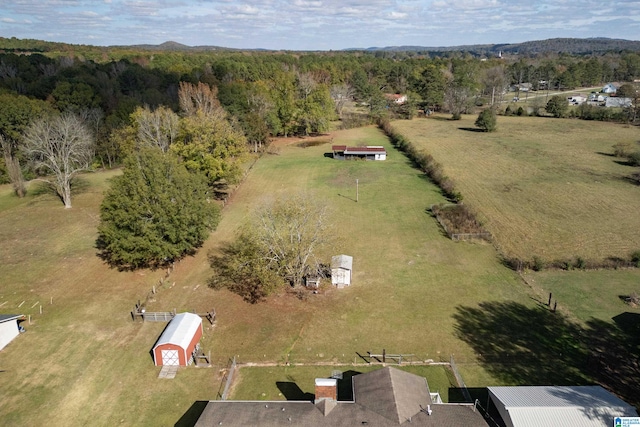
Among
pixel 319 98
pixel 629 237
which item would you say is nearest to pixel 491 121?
pixel 319 98

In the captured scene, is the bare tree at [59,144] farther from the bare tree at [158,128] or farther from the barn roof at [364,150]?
the barn roof at [364,150]

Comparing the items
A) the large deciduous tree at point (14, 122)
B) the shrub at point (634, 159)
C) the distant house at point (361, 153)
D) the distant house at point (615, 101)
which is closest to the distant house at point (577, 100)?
the distant house at point (615, 101)

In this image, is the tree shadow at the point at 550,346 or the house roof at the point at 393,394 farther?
the tree shadow at the point at 550,346

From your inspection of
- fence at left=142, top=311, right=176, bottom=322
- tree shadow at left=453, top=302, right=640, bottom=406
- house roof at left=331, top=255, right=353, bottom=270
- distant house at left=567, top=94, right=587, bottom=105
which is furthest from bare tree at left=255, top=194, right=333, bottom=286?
distant house at left=567, top=94, right=587, bottom=105

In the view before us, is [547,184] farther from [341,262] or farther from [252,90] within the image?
[252,90]

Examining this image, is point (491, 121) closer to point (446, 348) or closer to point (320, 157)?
point (320, 157)

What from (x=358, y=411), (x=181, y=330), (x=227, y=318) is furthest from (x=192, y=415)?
(x=358, y=411)
